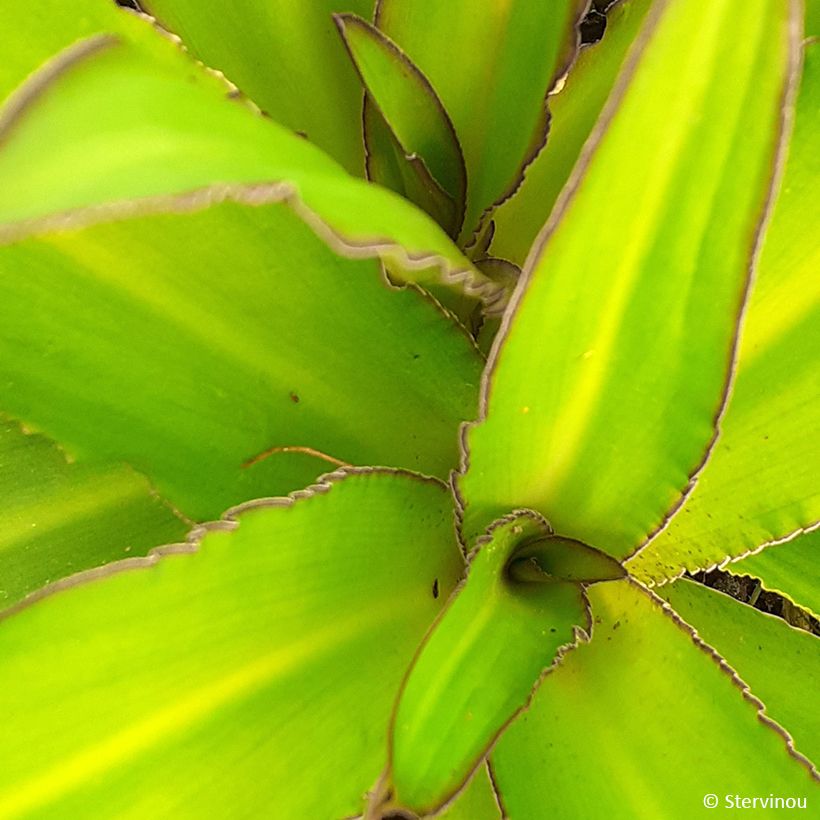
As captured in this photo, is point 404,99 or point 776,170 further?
point 404,99

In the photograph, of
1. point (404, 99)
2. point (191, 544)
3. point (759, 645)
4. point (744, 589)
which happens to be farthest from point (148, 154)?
point (744, 589)

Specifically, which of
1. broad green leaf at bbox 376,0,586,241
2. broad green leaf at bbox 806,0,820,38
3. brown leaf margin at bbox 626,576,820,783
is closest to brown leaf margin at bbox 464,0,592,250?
broad green leaf at bbox 376,0,586,241

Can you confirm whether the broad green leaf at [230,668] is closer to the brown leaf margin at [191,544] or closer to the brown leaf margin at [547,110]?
the brown leaf margin at [191,544]

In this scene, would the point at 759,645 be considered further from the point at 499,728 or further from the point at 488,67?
the point at 488,67

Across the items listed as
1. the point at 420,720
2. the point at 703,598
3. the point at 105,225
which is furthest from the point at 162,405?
the point at 703,598

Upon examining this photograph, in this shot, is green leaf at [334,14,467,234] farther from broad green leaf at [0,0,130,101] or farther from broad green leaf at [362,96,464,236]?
broad green leaf at [0,0,130,101]

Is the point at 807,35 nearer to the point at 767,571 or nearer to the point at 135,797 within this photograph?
the point at 767,571

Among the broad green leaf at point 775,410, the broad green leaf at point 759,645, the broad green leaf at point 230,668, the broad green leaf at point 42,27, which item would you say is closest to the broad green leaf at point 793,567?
the broad green leaf at point 759,645
